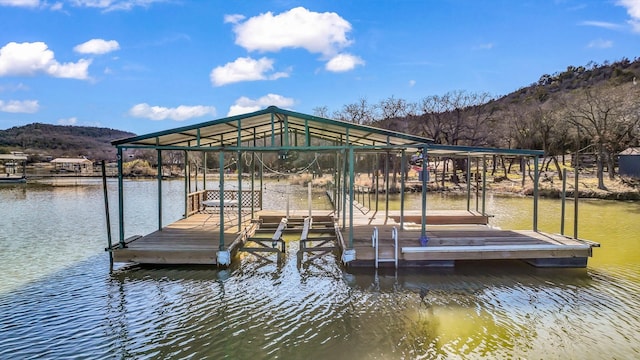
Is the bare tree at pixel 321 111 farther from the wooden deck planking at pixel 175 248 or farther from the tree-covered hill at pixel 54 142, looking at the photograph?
the tree-covered hill at pixel 54 142

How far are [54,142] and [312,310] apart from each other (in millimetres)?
106959

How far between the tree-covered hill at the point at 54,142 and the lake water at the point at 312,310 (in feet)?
255

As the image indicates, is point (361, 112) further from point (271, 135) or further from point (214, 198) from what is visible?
point (271, 135)

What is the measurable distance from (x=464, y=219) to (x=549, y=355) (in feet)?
25.9

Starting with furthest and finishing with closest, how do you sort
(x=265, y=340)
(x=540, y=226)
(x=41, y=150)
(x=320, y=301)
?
(x=41, y=150)
(x=540, y=226)
(x=320, y=301)
(x=265, y=340)

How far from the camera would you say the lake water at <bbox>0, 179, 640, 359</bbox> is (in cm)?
538

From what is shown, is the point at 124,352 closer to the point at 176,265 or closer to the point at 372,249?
the point at 176,265

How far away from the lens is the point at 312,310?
6.66 m

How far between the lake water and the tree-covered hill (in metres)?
77.7

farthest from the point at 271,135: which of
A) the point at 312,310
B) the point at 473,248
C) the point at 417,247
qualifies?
the point at 473,248

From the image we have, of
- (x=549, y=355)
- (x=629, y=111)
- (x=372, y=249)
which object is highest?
(x=629, y=111)

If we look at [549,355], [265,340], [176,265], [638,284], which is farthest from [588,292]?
[176,265]

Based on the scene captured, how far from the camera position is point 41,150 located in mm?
85938

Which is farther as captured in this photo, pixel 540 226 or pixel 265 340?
pixel 540 226
